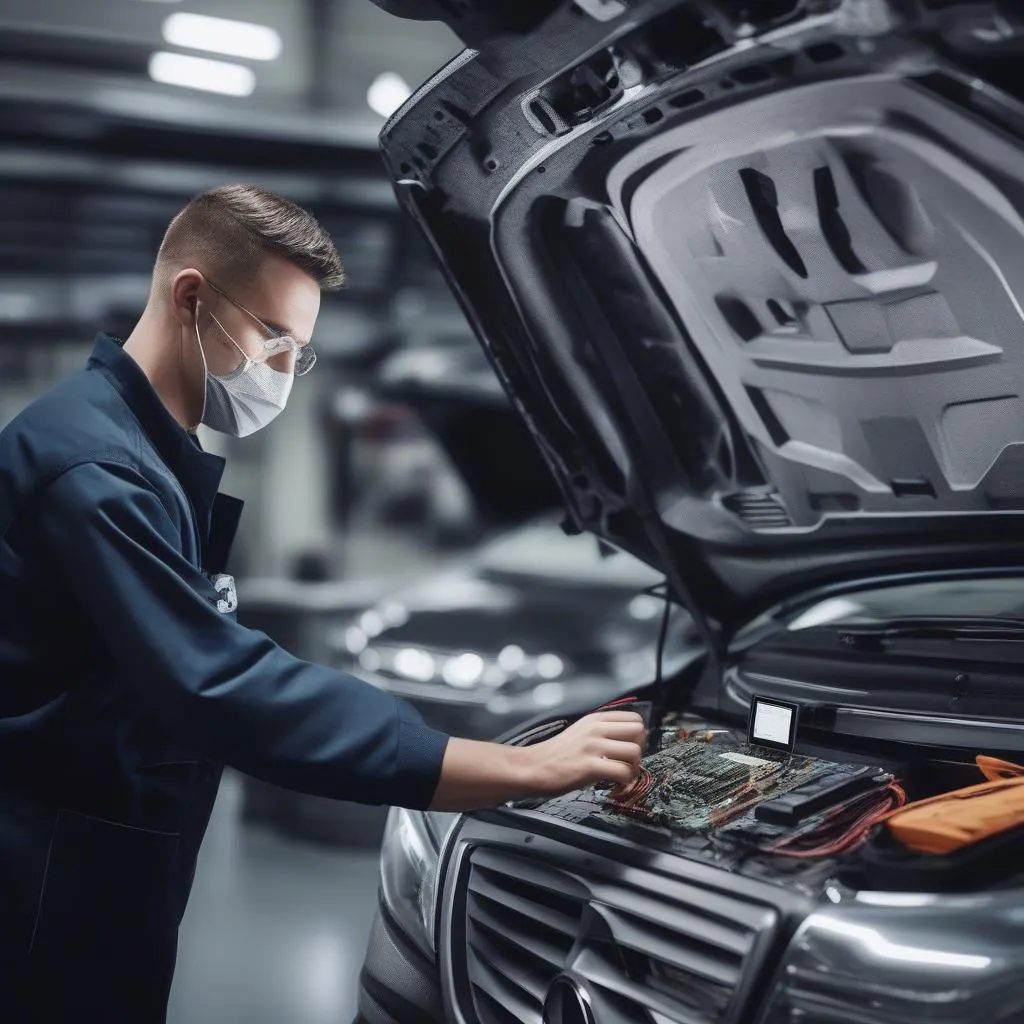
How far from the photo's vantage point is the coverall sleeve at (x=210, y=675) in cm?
112

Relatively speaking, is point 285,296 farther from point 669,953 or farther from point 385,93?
point 385,93

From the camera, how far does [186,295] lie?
1372 millimetres

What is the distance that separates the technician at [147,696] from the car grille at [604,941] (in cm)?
14

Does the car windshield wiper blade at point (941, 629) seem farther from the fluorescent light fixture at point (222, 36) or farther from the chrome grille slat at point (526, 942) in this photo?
the fluorescent light fixture at point (222, 36)

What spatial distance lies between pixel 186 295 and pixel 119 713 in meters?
0.54

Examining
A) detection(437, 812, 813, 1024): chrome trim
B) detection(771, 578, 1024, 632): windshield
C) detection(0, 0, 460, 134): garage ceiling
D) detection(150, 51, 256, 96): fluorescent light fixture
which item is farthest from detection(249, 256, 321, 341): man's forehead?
detection(150, 51, 256, 96): fluorescent light fixture

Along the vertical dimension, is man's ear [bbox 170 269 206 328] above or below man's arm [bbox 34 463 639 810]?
above

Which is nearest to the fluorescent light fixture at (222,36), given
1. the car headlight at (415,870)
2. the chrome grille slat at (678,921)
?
the car headlight at (415,870)

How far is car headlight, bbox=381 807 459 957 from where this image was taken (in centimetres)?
145

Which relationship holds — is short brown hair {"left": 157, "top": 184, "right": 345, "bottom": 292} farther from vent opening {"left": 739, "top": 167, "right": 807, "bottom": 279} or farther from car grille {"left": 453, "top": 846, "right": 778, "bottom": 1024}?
car grille {"left": 453, "top": 846, "right": 778, "bottom": 1024}

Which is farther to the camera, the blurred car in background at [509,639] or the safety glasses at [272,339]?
the blurred car in background at [509,639]

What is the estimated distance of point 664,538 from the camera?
71.7 inches

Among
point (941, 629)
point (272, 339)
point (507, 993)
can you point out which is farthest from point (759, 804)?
point (272, 339)

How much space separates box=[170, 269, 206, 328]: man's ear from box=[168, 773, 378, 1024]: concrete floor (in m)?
1.78
